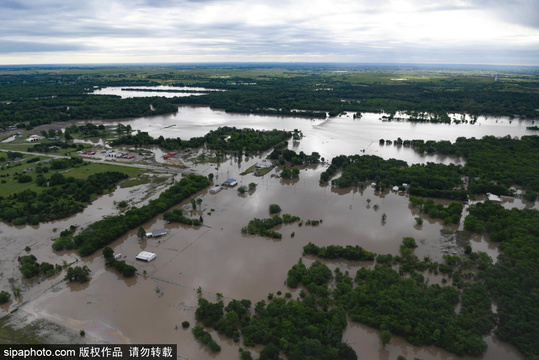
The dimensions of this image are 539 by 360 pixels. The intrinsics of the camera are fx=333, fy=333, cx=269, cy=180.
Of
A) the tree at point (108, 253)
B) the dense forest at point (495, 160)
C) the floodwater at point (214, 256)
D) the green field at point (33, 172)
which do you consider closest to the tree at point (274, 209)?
the floodwater at point (214, 256)

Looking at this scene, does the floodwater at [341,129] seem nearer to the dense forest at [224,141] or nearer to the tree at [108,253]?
the dense forest at [224,141]

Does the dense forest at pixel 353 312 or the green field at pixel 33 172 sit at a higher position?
the green field at pixel 33 172

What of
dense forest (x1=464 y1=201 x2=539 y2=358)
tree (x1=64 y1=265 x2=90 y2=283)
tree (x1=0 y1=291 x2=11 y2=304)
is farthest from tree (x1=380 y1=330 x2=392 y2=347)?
tree (x1=0 y1=291 x2=11 y2=304)

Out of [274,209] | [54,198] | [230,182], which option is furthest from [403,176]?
[54,198]

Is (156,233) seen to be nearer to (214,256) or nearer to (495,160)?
(214,256)

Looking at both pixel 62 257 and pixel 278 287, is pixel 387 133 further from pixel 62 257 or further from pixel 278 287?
pixel 62 257

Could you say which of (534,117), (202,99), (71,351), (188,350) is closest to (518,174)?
(188,350)

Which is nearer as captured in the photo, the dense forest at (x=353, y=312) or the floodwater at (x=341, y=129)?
the dense forest at (x=353, y=312)
